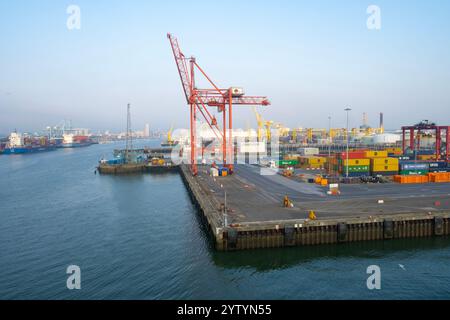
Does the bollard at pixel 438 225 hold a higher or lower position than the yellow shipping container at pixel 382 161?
lower

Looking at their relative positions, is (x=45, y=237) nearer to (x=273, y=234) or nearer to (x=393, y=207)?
(x=273, y=234)

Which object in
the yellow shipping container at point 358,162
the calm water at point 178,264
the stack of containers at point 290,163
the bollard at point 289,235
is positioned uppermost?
the yellow shipping container at point 358,162

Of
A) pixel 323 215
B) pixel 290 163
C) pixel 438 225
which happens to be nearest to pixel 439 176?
pixel 438 225

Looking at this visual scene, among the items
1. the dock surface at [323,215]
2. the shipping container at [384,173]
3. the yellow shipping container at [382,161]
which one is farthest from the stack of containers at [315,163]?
the dock surface at [323,215]

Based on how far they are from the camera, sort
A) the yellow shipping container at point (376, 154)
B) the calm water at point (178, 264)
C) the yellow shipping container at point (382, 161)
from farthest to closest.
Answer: the yellow shipping container at point (376, 154), the yellow shipping container at point (382, 161), the calm water at point (178, 264)

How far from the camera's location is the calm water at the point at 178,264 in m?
21.4

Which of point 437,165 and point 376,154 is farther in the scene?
point 376,154

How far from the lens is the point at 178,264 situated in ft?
84.3

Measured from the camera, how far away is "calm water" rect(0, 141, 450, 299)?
21375 mm

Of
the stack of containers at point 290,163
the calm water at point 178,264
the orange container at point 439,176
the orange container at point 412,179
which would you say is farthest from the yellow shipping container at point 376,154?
the calm water at point 178,264

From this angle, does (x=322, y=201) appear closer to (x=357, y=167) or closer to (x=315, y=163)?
(x=357, y=167)

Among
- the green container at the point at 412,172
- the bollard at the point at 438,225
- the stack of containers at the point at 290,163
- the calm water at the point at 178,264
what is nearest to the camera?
the calm water at the point at 178,264

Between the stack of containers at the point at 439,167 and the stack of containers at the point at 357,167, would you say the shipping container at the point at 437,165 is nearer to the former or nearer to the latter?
the stack of containers at the point at 439,167

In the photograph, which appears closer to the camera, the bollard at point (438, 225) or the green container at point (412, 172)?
the bollard at point (438, 225)
